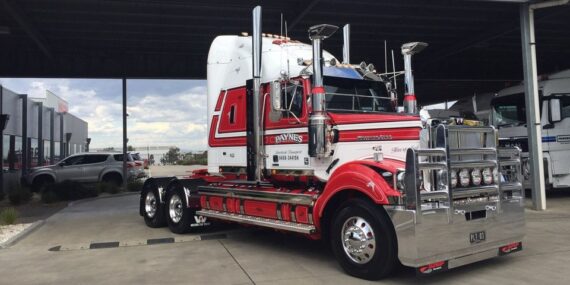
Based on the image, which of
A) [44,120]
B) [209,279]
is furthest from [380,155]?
[44,120]

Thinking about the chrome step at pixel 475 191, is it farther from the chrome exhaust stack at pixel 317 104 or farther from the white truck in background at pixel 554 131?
the white truck in background at pixel 554 131

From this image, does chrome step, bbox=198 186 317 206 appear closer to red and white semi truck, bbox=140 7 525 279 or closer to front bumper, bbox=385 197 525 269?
red and white semi truck, bbox=140 7 525 279

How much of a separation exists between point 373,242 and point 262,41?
4.03m

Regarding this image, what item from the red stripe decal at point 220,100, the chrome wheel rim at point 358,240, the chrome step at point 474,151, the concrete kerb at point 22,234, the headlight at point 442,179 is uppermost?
the red stripe decal at point 220,100

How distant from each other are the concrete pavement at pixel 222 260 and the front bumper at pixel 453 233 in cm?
38

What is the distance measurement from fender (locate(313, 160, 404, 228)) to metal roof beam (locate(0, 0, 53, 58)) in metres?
9.90

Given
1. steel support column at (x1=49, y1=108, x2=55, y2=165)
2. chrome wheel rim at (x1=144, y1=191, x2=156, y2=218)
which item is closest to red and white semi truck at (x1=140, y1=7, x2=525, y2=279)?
chrome wheel rim at (x1=144, y1=191, x2=156, y2=218)

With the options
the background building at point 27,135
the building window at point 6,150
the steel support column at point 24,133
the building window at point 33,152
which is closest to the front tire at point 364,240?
the background building at point 27,135

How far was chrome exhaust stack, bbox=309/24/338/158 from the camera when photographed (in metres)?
6.78

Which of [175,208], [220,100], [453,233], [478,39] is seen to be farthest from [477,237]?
[478,39]

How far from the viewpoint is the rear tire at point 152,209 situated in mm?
10750

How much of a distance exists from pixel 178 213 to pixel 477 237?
19.9 ft

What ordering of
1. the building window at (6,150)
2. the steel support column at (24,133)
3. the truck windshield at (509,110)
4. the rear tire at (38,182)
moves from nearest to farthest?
1. the truck windshield at (509,110)
2. the building window at (6,150)
3. the rear tire at (38,182)
4. the steel support column at (24,133)

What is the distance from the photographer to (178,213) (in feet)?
33.5
